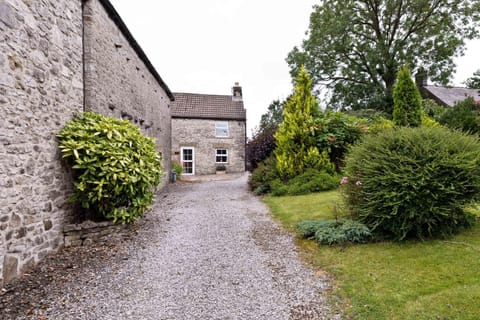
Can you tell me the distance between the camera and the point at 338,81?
63.9 ft

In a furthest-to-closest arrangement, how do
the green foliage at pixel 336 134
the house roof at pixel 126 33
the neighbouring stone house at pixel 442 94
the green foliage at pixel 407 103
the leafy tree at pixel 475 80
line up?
1. the neighbouring stone house at pixel 442 94
2. the green foliage at pixel 407 103
3. the green foliage at pixel 336 134
4. the leafy tree at pixel 475 80
5. the house roof at pixel 126 33

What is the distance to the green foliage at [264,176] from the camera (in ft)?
33.2

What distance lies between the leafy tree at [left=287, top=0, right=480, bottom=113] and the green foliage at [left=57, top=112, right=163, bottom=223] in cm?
1667

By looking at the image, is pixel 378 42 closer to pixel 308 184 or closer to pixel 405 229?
pixel 308 184

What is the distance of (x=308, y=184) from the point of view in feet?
28.8

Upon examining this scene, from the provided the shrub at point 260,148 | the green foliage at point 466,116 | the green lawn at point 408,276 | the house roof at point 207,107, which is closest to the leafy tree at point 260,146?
the shrub at point 260,148

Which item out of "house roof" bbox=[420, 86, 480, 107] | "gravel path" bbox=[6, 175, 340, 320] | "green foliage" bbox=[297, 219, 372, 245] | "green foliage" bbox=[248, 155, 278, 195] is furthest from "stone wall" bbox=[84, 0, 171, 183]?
"house roof" bbox=[420, 86, 480, 107]

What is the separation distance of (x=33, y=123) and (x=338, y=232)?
16.1ft

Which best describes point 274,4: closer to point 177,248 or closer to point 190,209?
point 190,209

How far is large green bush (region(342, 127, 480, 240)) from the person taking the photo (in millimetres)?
3873

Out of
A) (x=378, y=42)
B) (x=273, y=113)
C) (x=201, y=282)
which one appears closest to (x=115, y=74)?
(x=201, y=282)

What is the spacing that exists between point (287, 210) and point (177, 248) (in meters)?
3.39

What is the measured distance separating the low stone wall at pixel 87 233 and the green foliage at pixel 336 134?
7.60 meters

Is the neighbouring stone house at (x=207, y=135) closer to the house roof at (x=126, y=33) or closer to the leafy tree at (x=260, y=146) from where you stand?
the leafy tree at (x=260, y=146)
